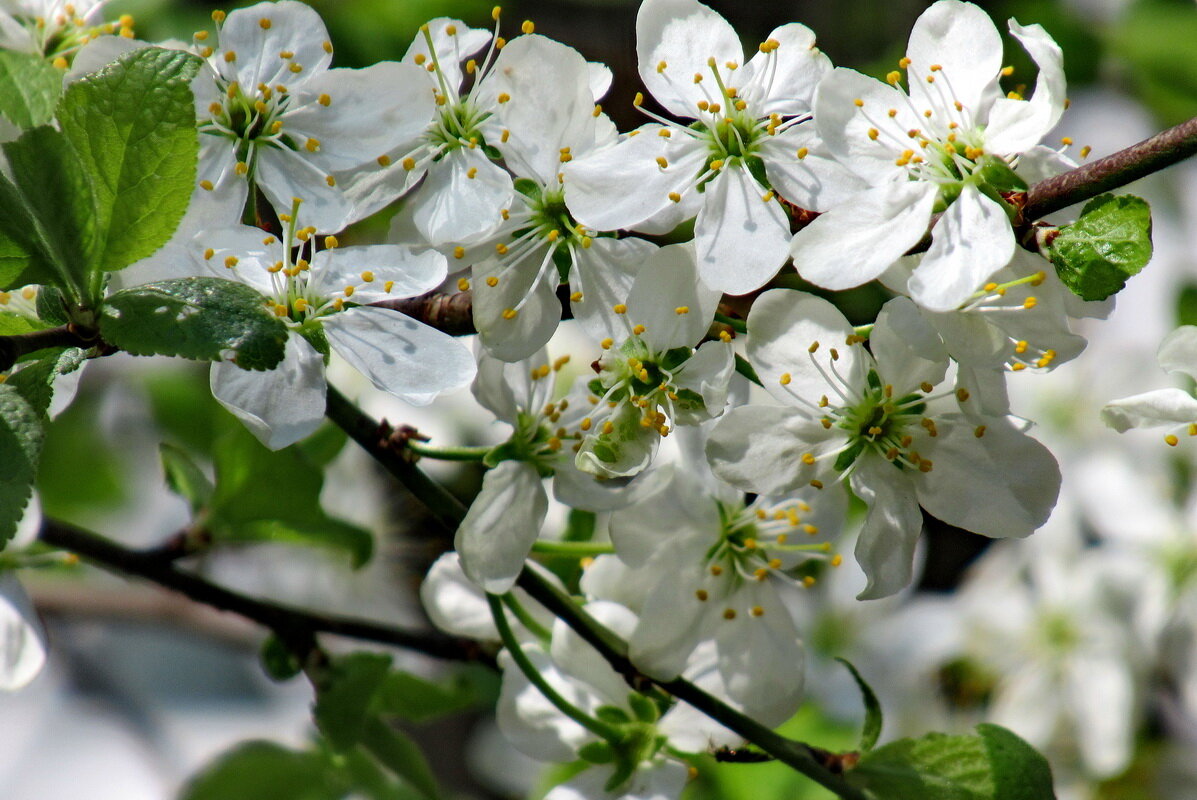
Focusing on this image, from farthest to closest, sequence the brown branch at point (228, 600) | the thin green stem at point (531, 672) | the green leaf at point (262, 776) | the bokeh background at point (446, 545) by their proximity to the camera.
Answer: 1. the bokeh background at point (446, 545)
2. the green leaf at point (262, 776)
3. the brown branch at point (228, 600)
4. the thin green stem at point (531, 672)

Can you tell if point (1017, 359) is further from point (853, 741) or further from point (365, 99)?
point (853, 741)

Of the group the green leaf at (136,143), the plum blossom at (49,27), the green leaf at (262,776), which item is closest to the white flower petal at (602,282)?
the green leaf at (136,143)

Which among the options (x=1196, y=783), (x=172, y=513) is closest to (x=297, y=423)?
(x=1196, y=783)

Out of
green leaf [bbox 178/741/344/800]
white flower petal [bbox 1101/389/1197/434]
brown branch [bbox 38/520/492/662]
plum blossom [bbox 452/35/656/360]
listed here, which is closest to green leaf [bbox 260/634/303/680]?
brown branch [bbox 38/520/492/662]

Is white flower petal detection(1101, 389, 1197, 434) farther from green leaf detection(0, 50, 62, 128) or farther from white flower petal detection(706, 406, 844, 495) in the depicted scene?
Result: green leaf detection(0, 50, 62, 128)

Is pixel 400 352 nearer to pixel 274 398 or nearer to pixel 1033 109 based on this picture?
pixel 274 398

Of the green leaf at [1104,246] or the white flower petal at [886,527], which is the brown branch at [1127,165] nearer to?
the green leaf at [1104,246]
